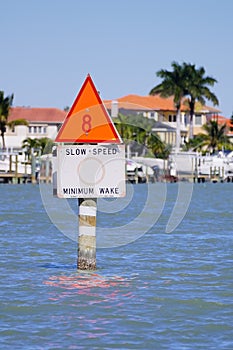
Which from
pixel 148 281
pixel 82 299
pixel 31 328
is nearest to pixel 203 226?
pixel 148 281

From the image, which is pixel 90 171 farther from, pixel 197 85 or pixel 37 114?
pixel 37 114

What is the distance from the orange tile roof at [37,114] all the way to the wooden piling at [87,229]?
11690cm

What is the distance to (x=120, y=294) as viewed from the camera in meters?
13.6

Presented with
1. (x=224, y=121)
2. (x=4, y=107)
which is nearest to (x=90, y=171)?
(x=4, y=107)

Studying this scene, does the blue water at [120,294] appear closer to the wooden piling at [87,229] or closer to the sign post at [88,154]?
the wooden piling at [87,229]

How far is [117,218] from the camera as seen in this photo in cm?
3356

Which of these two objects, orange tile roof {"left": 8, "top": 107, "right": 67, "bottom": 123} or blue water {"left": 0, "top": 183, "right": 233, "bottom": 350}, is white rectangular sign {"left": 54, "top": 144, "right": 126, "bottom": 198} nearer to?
blue water {"left": 0, "top": 183, "right": 233, "bottom": 350}

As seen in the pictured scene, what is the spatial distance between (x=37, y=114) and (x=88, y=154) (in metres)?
124

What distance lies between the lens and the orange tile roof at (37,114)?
133125 millimetres

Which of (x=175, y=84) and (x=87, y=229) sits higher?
(x=175, y=84)

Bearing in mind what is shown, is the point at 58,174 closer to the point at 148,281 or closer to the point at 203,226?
the point at 148,281

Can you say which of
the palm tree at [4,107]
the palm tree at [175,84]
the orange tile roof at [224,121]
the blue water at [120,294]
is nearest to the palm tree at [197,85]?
the palm tree at [175,84]

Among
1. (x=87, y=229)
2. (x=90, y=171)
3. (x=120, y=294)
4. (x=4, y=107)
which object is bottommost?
(x=120, y=294)

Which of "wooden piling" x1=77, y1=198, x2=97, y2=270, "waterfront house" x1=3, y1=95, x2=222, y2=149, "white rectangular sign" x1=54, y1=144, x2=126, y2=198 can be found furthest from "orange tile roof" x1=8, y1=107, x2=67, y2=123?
"white rectangular sign" x1=54, y1=144, x2=126, y2=198
